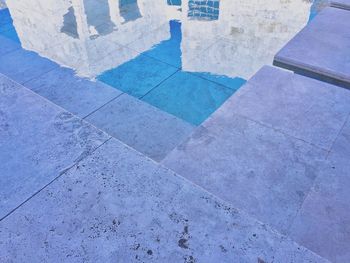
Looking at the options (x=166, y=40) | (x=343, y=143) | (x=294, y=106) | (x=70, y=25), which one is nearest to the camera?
(x=343, y=143)

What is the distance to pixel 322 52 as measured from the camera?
5.78m

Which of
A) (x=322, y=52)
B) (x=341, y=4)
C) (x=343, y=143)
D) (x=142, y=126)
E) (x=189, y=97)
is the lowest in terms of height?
(x=189, y=97)

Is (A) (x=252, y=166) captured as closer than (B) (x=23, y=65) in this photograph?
Yes

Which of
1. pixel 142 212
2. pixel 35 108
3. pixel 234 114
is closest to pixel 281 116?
pixel 234 114

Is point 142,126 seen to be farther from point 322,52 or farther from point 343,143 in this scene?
point 322,52

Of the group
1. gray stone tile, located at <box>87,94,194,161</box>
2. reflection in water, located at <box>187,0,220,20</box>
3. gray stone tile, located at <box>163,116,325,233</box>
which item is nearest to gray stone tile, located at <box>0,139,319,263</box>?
gray stone tile, located at <box>163,116,325,233</box>

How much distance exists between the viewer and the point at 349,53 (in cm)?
574

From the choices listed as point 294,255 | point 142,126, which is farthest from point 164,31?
point 294,255

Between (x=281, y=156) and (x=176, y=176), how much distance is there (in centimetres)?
128

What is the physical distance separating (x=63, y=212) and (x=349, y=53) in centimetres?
559

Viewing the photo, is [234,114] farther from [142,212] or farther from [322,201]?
[142,212]

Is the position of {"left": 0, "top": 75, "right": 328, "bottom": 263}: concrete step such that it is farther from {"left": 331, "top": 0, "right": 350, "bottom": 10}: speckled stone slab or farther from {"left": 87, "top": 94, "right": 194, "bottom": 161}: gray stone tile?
{"left": 331, "top": 0, "right": 350, "bottom": 10}: speckled stone slab

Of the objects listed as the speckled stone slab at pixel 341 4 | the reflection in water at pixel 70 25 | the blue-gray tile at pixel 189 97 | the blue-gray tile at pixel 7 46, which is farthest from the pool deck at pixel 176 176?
the speckled stone slab at pixel 341 4

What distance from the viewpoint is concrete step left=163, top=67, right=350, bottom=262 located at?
3.01 m
